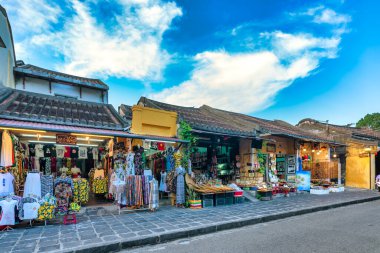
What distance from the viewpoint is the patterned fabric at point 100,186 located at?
36.2 feet

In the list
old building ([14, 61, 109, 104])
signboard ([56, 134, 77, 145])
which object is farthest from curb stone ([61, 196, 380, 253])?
old building ([14, 61, 109, 104])

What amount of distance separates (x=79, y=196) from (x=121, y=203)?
1.61 m

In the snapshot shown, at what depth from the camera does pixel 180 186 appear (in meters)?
10.2

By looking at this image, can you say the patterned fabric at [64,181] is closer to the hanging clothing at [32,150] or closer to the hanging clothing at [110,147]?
the hanging clothing at [110,147]

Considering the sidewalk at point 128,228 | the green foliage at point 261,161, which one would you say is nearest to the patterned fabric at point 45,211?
the sidewalk at point 128,228

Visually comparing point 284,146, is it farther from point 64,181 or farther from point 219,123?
point 64,181

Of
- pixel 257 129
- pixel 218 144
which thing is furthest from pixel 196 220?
pixel 257 129

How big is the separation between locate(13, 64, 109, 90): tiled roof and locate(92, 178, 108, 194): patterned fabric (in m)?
7.41

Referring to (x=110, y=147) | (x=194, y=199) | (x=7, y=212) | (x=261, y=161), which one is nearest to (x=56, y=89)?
(x=110, y=147)

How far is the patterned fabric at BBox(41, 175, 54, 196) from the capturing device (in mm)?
7828

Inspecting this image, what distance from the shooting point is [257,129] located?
13773mm

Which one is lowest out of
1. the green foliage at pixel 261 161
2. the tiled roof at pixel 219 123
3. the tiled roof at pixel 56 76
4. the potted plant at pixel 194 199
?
the potted plant at pixel 194 199

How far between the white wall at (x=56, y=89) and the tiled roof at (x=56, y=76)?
0.38 metres

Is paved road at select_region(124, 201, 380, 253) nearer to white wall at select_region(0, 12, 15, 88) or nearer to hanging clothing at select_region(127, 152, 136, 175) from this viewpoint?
hanging clothing at select_region(127, 152, 136, 175)
